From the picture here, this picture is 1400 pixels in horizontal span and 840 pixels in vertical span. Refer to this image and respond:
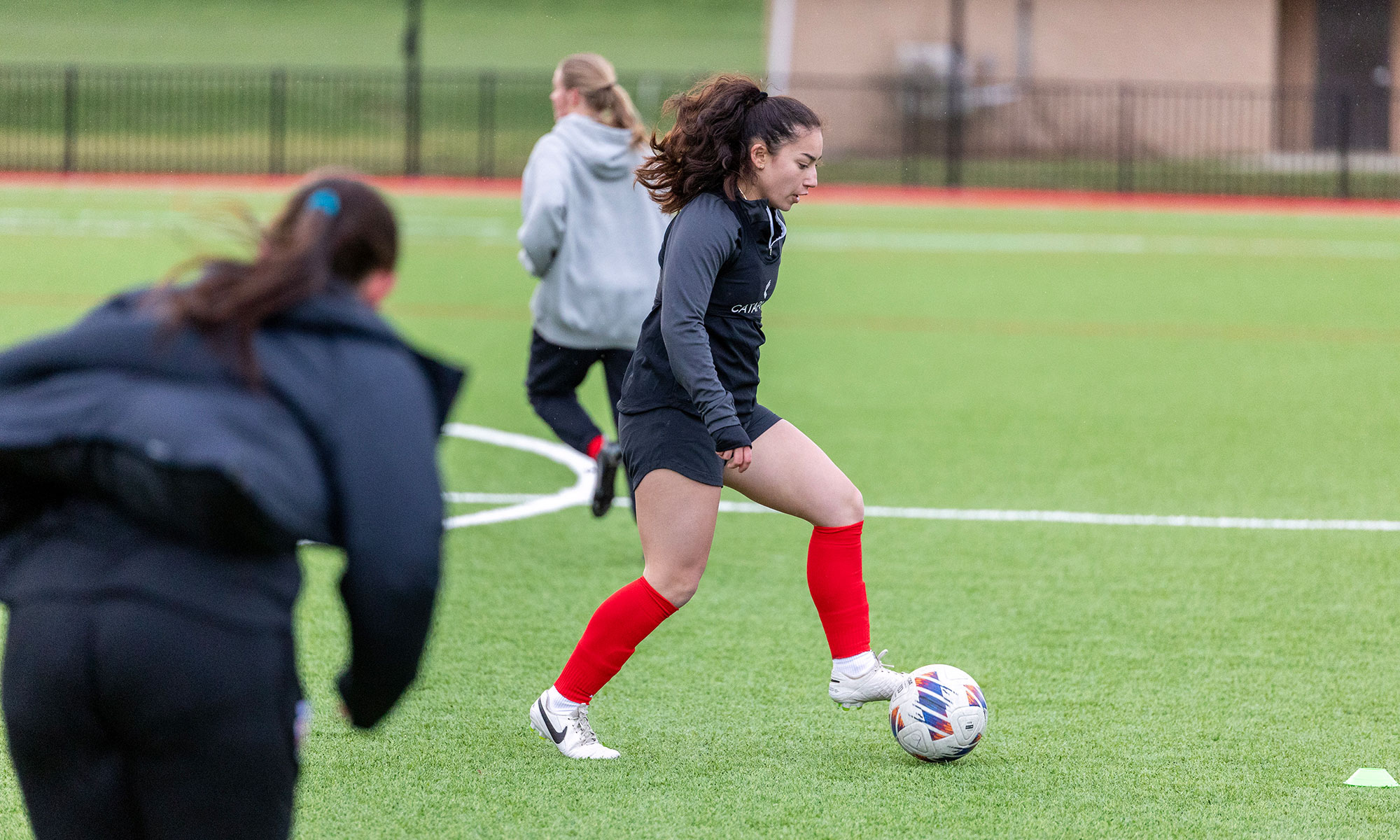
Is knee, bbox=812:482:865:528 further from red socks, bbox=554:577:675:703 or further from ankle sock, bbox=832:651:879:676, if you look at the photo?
red socks, bbox=554:577:675:703

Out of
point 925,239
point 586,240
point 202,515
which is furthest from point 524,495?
point 925,239

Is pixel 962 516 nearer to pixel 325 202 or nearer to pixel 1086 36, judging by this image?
pixel 325 202

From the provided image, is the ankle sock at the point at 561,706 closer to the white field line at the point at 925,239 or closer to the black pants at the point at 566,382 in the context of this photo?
the black pants at the point at 566,382

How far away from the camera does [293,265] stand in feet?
7.68

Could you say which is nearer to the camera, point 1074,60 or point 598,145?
point 598,145

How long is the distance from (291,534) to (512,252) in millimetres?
15625

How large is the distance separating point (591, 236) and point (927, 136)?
1064 inches

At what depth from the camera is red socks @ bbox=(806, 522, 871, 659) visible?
4418 millimetres

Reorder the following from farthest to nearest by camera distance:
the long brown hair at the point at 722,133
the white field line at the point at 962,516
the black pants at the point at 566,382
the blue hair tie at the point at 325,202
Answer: the white field line at the point at 962,516
the black pants at the point at 566,382
the long brown hair at the point at 722,133
the blue hair tie at the point at 325,202

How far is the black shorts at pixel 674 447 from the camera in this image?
416cm

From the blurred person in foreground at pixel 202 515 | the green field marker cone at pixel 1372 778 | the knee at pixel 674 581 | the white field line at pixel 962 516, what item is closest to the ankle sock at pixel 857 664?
the knee at pixel 674 581

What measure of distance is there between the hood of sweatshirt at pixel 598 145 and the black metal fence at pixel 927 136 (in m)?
19.8

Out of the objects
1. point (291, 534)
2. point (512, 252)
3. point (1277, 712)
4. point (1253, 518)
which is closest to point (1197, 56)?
point (512, 252)

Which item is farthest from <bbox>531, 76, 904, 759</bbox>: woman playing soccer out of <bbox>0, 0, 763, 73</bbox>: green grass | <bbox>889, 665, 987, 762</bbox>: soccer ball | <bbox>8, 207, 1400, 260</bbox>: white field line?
<bbox>0, 0, 763, 73</bbox>: green grass
